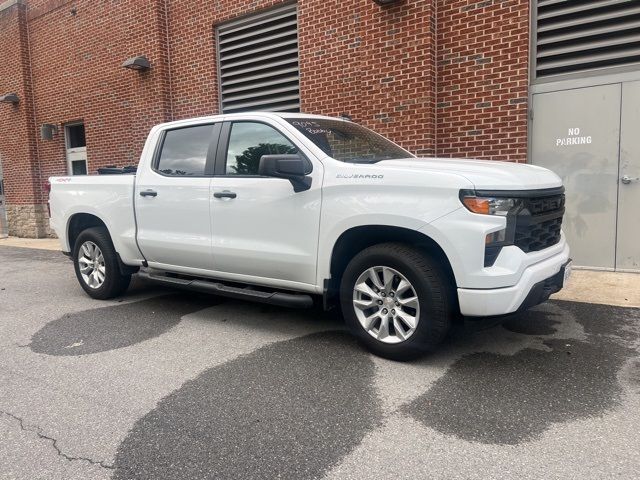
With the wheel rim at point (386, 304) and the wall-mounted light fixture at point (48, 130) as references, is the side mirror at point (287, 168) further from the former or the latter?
the wall-mounted light fixture at point (48, 130)

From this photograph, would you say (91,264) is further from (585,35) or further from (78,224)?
(585,35)

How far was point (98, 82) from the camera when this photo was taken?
12.0 m

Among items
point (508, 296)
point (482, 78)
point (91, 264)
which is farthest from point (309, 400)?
point (482, 78)

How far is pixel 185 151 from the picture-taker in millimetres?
5215

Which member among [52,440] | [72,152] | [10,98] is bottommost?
[52,440]

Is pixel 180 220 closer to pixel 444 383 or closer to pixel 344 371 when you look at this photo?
pixel 344 371

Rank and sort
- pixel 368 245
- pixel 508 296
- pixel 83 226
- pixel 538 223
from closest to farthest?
pixel 508 296 → pixel 538 223 → pixel 368 245 → pixel 83 226

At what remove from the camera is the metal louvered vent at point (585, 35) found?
6.34 m

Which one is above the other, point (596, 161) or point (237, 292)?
point (596, 161)

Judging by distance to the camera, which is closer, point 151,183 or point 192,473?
point 192,473

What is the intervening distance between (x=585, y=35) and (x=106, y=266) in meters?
6.47

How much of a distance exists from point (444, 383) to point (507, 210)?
125cm

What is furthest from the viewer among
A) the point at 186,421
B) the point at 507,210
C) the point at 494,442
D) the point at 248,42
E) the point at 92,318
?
the point at 248,42

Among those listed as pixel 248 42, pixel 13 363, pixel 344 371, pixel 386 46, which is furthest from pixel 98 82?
pixel 344 371
